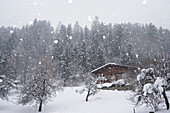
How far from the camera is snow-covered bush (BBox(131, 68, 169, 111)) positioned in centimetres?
991

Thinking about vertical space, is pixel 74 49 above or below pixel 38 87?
above

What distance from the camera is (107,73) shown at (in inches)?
1566

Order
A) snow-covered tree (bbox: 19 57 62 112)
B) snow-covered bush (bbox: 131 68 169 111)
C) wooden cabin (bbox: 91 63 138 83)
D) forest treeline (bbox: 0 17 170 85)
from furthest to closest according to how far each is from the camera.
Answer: forest treeline (bbox: 0 17 170 85) < wooden cabin (bbox: 91 63 138 83) < snow-covered tree (bbox: 19 57 62 112) < snow-covered bush (bbox: 131 68 169 111)

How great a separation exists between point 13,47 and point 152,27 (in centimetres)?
6261

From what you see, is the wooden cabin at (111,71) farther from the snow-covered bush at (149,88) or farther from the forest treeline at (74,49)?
the snow-covered bush at (149,88)

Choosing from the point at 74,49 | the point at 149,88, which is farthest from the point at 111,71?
the point at 149,88

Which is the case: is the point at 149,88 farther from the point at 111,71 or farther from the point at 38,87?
the point at 111,71

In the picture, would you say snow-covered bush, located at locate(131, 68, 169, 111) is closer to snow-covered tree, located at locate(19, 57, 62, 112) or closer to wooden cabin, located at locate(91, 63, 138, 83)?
snow-covered tree, located at locate(19, 57, 62, 112)

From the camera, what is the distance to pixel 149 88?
9.95m

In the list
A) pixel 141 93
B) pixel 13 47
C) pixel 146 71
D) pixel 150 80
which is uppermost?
pixel 13 47

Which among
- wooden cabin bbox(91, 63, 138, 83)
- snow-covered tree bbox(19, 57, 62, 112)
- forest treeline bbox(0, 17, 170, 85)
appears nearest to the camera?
snow-covered tree bbox(19, 57, 62, 112)

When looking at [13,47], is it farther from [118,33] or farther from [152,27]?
[152,27]

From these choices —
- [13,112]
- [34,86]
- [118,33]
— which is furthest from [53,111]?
[118,33]

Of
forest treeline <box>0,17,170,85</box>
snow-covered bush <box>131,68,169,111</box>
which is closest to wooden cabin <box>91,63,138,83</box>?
forest treeline <box>0,17,170,85</box>
